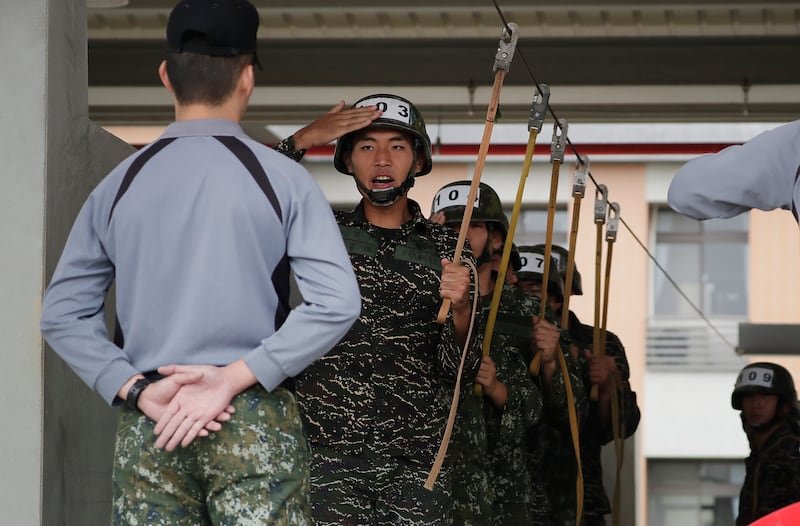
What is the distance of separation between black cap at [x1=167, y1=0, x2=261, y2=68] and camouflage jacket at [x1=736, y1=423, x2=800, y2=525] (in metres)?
7.55

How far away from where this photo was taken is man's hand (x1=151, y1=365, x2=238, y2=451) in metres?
3.68

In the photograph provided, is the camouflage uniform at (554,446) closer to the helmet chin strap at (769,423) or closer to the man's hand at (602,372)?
the man's hand at (602,372)

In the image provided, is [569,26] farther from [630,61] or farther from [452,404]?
[452,404]

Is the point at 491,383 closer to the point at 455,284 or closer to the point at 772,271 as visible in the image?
the point at 455,284

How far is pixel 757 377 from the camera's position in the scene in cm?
1189

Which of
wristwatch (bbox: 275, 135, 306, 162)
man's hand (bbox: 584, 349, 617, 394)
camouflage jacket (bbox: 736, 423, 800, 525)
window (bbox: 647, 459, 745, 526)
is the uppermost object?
wristwatch (bbox: 275, 135, 306, 162)

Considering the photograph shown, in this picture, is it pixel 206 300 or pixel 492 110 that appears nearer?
pixel 206 300

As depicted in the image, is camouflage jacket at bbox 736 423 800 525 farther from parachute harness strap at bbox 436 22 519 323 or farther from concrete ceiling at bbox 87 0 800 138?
parachute harness strap at bbox 436 22 519 323

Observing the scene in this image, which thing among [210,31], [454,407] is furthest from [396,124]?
[210,31]

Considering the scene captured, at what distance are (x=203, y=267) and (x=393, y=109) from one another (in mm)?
2328

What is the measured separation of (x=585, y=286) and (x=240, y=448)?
2167cm

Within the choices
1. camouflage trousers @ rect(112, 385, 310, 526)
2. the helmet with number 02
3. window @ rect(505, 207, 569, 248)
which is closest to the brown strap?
camouflage trousers @ rect(112, 385, 310, 526)

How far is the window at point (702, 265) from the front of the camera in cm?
2764

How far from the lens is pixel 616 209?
910cm
